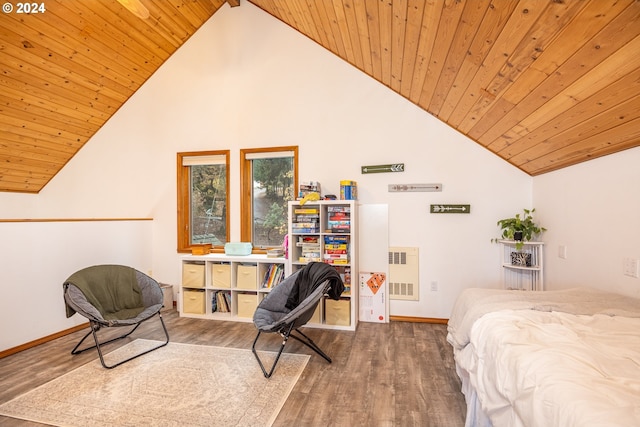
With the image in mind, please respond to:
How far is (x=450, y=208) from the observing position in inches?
144

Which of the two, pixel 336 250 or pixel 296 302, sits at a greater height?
pixel 336 250

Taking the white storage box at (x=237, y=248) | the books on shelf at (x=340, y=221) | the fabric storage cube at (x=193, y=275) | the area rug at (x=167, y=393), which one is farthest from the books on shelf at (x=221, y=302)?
the books on shelf at (x=340, y=221)

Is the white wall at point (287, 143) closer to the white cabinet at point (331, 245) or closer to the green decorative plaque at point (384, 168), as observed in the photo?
the green decorative plaque at point (384, 168)

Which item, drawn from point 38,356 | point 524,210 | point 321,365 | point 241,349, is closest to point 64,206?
point 38,356

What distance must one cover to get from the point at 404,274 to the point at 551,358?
2.53 meters

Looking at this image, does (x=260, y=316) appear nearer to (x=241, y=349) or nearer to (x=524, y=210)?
(x=241, y=349)

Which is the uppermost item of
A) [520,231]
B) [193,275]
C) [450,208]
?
[450,208]

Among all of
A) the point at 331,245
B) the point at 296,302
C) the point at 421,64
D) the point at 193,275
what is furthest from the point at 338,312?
the point at 421,64

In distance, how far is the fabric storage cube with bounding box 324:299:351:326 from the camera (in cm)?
353

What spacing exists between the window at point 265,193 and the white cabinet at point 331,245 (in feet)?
1.78

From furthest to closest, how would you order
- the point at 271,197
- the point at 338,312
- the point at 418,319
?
the point at 271,197 → the point at 418,319 → the point at 338,312

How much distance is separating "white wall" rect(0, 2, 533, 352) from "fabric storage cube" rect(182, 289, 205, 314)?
644 mm

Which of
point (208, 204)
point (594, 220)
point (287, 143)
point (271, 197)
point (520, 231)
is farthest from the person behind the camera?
point (208, 204)

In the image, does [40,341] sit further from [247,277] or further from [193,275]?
[247,277]
